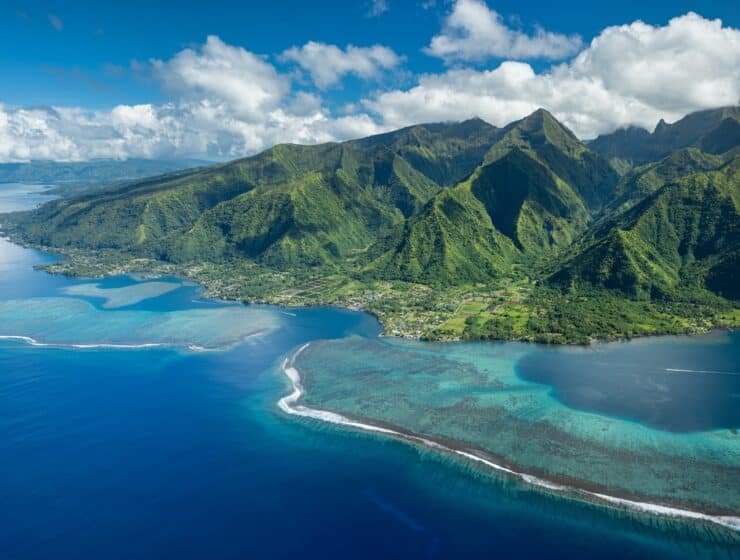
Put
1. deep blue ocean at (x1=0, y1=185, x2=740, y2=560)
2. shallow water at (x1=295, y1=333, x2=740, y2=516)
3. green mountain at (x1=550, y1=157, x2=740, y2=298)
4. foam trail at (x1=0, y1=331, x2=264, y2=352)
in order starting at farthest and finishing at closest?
green mountain at (x1=550, y1=157, x2=740, y2=298), foam trail at (x1=0, y1=331, x2=264, y2=352), shallow water at (x1=295, y1=333, x2=740, y2=516), deep blue ocean at (x1=0, y1=185, x2=740, y2=560)

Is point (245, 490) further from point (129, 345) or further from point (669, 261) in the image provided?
point (669, 261)

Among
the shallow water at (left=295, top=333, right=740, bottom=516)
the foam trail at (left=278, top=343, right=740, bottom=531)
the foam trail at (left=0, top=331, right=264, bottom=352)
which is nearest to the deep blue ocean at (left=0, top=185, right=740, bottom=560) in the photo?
the foam trail at (left=278, top=343, right=740, bottom=531)

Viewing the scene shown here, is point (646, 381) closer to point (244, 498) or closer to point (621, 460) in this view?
point (621, 460)

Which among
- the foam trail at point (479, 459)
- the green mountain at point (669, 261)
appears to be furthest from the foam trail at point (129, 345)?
the green mountain at point (669, 261)

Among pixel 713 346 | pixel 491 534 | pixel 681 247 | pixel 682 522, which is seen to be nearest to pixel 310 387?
pixel 491 534

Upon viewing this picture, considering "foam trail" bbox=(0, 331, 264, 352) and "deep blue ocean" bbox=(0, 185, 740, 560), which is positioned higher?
"foam trail" bbox=(0, 331, 264, 352)

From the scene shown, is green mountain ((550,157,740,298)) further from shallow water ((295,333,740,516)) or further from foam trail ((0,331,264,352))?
foam trail ((0,331,264,352))

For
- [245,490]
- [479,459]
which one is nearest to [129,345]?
[245,490]

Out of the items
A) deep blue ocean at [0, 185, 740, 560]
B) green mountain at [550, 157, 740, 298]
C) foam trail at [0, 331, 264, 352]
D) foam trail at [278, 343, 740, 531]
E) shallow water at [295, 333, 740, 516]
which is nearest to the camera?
deep blue ocean at [0, 185, 740, 560]
